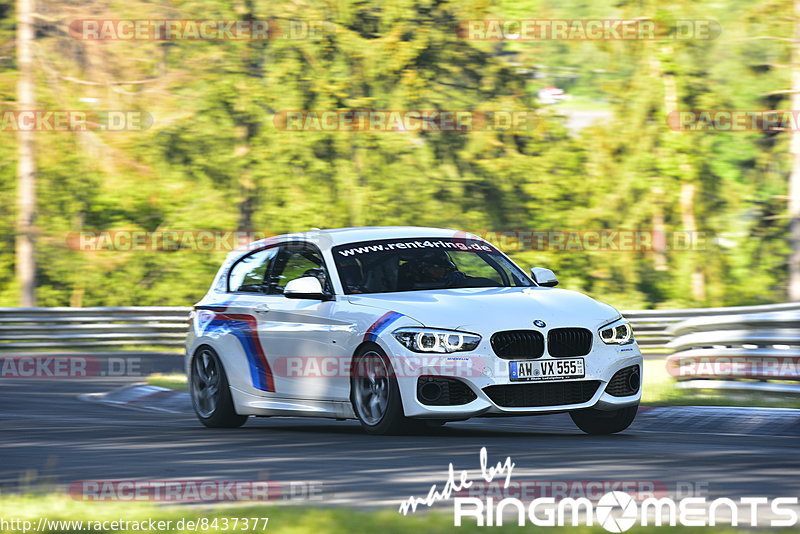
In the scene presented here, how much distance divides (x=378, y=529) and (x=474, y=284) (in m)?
5.38

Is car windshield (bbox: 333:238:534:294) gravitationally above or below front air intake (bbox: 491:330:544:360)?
above

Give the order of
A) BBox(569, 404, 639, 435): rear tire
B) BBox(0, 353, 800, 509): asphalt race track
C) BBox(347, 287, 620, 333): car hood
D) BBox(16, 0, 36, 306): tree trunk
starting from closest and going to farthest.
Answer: BBox(0, 353, 800, 509): asphalt race track → BBox(347, 287, 620, 333): car hood → BBox(569, 404, 639, 435): rear tire → BBox(16, 0, 36, 306): tree trunk

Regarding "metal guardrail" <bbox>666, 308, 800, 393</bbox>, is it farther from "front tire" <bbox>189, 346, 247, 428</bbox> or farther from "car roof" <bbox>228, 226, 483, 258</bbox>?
"front tire" <bbox>189, 346, 247, 428</bbox>

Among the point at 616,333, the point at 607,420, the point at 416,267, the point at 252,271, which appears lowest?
the point at 607,420

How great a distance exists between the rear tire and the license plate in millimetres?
534

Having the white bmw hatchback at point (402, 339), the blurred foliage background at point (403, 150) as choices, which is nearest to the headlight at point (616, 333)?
the white bmw hatchback at point (402, 339)

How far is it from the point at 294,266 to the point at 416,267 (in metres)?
1.23

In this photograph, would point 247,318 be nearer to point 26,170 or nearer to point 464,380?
point 464,380

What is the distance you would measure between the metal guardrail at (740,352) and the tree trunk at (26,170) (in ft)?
60.1

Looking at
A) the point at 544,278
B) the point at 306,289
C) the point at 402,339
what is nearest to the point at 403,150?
the point at 544,278

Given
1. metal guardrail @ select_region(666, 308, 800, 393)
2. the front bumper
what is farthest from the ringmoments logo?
metal guardrail @ select_region(666, 308, 800, 393)

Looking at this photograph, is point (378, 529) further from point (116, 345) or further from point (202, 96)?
point (202, 96)

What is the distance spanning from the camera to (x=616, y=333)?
1014 centimetres

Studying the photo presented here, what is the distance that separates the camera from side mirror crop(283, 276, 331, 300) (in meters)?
10.7
